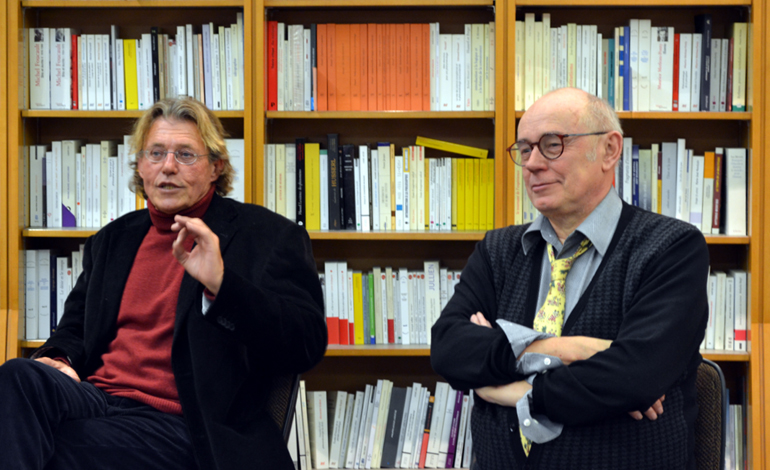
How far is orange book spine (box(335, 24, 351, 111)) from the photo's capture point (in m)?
2.59

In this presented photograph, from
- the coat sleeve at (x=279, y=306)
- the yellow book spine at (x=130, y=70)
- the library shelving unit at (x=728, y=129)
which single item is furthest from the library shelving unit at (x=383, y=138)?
the coat sleeve at (x=279, y=306)

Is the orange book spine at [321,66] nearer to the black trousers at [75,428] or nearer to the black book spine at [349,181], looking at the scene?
the black book spine at [349,181]

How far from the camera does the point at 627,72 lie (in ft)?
8.38

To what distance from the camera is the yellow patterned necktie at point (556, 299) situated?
5.01 ft

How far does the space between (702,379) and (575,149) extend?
1.91 ft

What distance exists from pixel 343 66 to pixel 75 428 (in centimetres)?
161

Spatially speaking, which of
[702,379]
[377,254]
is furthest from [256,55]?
[702,379]

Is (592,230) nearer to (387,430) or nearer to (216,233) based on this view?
(216,233)

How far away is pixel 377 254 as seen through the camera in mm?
2830

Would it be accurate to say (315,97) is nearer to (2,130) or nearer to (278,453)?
(2,130)

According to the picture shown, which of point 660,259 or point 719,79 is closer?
point 660,259

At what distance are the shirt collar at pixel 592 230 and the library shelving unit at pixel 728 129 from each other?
89 cm

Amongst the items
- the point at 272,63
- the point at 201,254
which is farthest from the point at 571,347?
the point at 272,63

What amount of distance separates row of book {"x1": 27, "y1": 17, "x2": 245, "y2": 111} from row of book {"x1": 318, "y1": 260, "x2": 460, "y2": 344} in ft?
2.66
